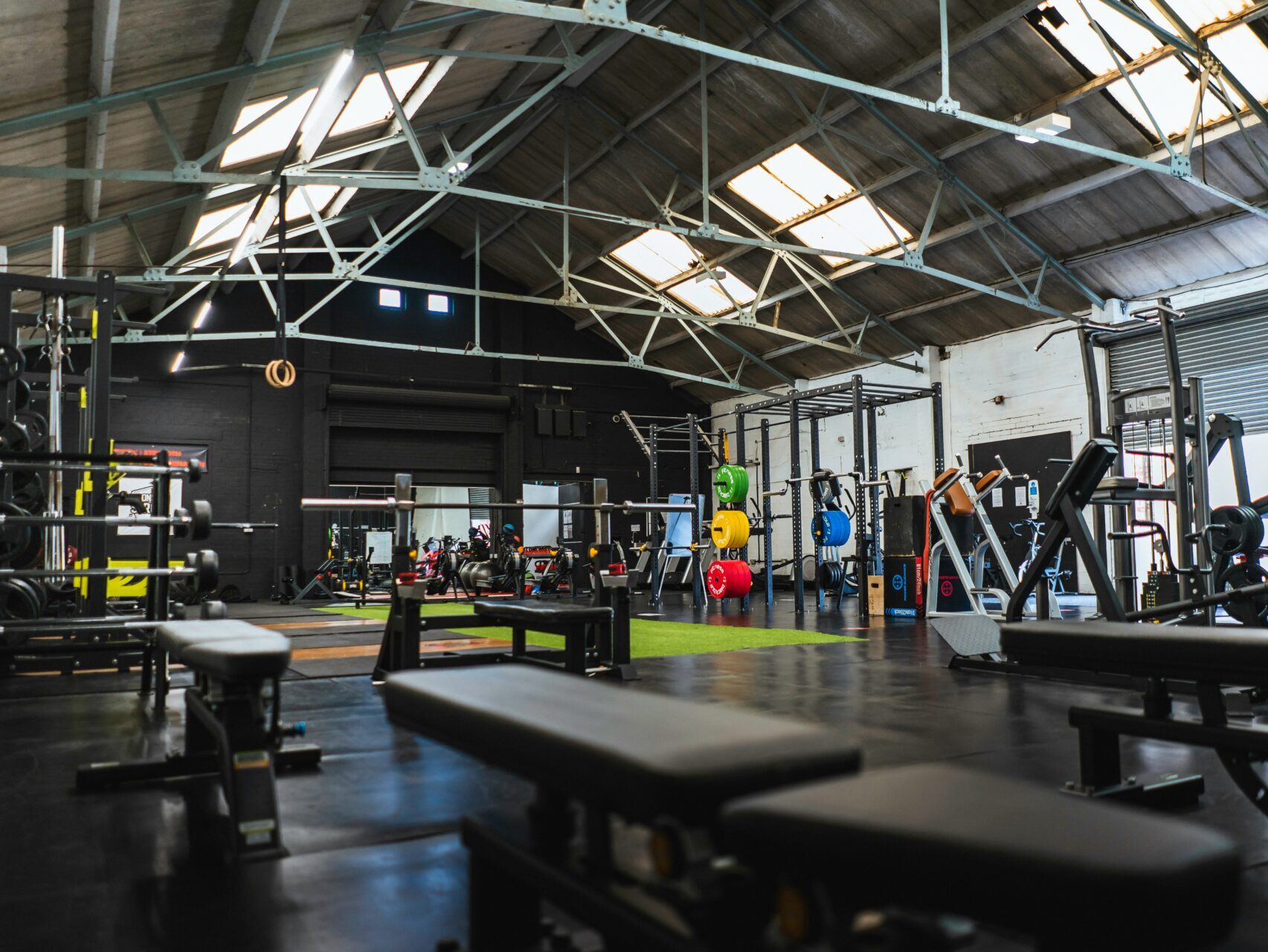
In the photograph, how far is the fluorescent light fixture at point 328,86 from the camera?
6.03 meters

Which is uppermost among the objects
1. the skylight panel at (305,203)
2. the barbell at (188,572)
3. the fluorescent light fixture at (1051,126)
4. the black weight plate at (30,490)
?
the skylight panel at (305,203)

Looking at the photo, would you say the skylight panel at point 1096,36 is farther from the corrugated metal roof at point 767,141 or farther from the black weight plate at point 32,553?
the black weight plate at point 32,553

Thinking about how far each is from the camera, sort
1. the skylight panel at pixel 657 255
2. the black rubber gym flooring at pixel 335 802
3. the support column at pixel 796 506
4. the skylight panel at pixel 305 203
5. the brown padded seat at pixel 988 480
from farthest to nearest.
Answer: the skylight panel at pixel 657 255 → the skylight panel at pixel 305 203 → the support column at pixel 796 506 → the brown padded seat at pixel 988 480 → the black rubber gym flooring at pixel 335 802

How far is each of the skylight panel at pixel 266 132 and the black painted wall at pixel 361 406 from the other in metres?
5.38

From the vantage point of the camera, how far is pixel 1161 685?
2182 mm

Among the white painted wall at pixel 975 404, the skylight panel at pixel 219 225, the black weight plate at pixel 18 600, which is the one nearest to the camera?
the black weight plate at pixel 18 600

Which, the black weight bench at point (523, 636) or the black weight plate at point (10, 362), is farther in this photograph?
the black weight plate at point (10, 362)

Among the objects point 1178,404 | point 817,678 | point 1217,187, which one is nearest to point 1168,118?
point 1217,187

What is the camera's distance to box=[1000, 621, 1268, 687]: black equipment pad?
1987mm

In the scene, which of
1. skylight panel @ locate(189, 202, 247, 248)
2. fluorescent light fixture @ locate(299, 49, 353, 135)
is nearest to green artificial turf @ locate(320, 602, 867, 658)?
fluorescent light fixture @ locate(299, 49, 353, 135)

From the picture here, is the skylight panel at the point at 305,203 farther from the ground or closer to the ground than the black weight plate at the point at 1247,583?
farther from the ground

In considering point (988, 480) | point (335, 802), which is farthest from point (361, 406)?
point (335, 802)

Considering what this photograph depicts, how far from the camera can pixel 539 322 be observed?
15492 millimetres

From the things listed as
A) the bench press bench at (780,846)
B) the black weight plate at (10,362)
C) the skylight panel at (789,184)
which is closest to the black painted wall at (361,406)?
the skylight panel at (789,184)
